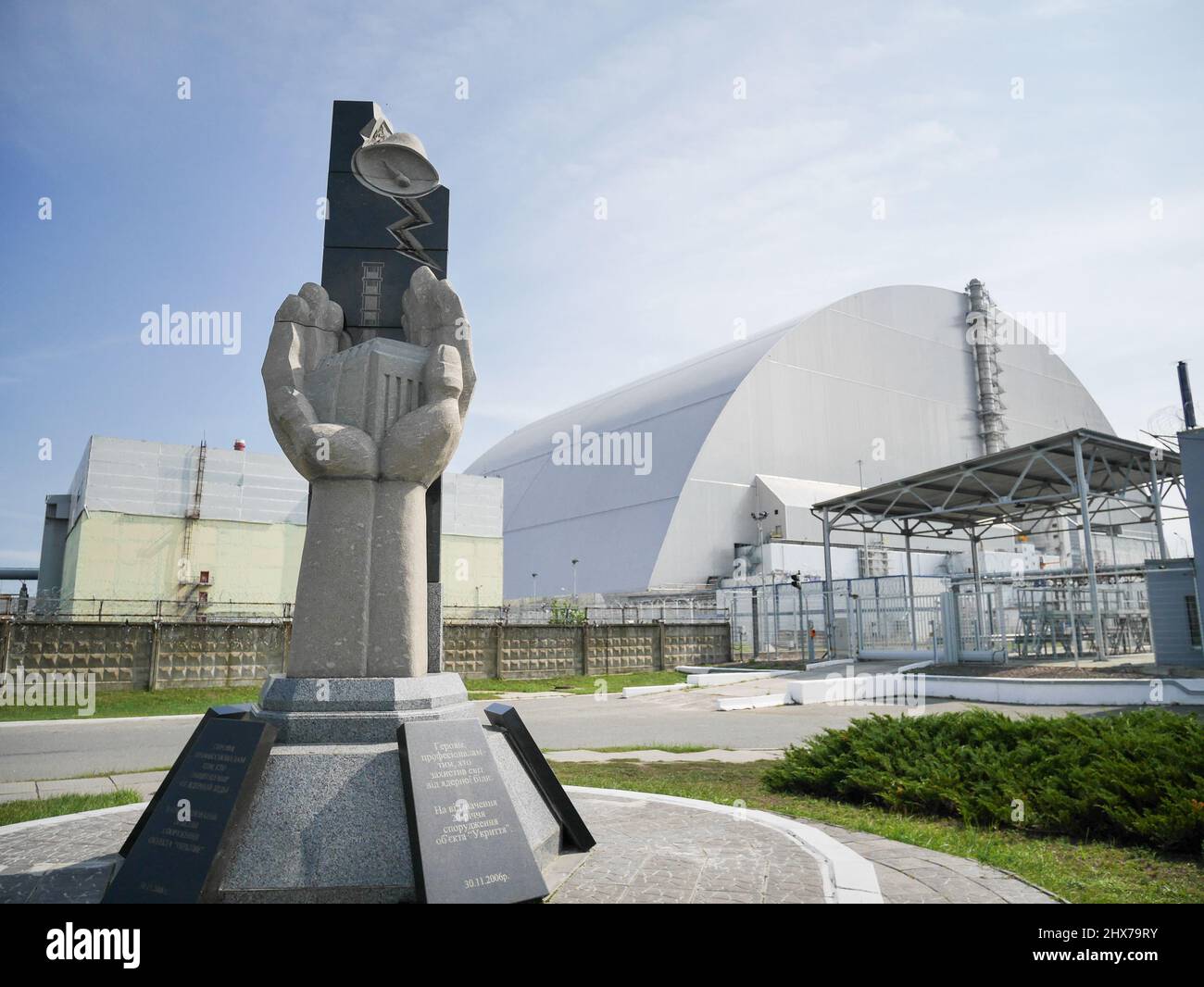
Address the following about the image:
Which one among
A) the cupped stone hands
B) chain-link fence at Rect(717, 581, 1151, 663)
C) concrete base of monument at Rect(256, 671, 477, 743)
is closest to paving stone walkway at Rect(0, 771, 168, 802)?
concrete base of monument at Rect(256, 671, 477, 743)

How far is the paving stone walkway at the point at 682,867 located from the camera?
461 centimetres

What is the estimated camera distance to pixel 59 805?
25.1ft

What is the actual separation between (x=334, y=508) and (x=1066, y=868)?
5.53m

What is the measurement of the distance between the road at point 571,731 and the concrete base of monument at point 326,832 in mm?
7711

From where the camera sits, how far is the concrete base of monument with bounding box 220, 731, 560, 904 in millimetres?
4207

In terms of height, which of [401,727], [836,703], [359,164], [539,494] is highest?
[539,494]

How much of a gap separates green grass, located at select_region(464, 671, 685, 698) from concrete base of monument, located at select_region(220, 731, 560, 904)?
1736cm

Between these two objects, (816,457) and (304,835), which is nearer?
(304,835)

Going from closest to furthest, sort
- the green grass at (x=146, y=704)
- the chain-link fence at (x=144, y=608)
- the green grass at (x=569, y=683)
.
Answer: the green grass at (x=146, y=704) → the chain-link fence at (x=144, y=608) → the green grass at (x=569, y=683)

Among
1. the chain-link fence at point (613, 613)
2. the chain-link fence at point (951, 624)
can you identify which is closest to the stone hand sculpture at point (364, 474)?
the chain-link fence at point (951, 624)

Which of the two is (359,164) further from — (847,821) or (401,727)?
(847,821)

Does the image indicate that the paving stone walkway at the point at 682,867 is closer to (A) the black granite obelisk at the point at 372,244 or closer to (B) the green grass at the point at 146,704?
(A) the black granite obelisk at the point at 372,244
